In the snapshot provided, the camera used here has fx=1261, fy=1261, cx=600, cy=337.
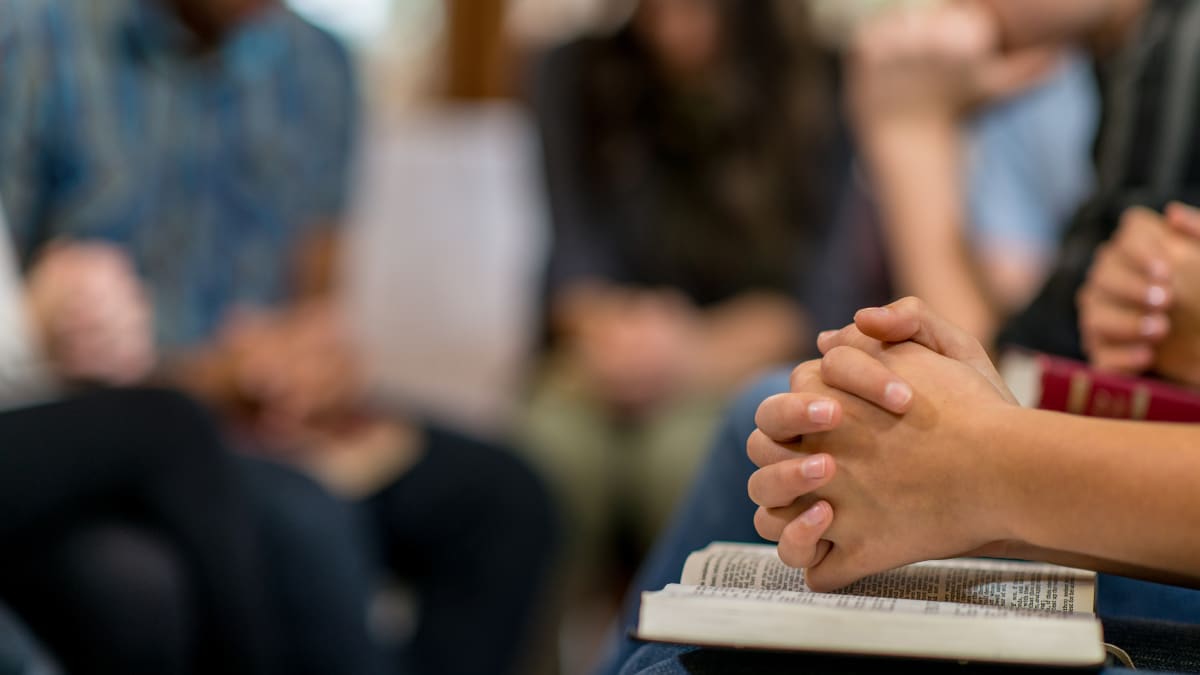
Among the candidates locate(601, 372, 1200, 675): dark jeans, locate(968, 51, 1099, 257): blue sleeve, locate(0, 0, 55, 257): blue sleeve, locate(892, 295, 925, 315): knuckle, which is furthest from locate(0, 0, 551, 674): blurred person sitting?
locate(892, 295, 925, 315): knuckle

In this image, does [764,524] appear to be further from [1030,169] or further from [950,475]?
[1030,169]

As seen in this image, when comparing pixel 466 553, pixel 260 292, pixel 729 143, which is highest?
pixel 729 143

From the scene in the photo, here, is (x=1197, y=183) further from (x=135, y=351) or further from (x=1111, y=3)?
(x=135, y=351)

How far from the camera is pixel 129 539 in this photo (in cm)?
108

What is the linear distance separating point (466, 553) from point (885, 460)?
40.6 inches

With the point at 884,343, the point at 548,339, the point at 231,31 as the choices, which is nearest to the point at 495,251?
the point at 548,339

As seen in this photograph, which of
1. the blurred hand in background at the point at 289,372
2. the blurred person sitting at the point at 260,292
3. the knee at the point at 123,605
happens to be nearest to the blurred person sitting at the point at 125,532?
the knee at the point at 123,605

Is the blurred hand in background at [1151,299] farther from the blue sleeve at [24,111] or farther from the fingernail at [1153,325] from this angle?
the blue sleeve at [24,111]

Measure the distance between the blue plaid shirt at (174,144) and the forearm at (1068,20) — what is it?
935 mm

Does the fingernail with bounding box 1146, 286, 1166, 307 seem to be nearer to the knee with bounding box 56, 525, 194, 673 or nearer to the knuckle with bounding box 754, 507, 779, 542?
the knuckle with bounding box 754, 507, 779, 542

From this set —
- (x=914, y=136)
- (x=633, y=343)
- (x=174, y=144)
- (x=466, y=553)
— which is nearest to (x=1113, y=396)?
(x=914, y=136)

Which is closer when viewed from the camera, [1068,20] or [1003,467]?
[1003,467]

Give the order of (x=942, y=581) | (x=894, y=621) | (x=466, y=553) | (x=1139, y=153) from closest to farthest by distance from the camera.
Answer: (x=894, y=621), (x=942, y=581), (x=1139, y=153), (x=466, y=553)

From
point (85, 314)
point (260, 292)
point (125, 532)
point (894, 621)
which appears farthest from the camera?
point (260, 292)
